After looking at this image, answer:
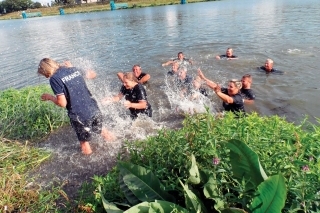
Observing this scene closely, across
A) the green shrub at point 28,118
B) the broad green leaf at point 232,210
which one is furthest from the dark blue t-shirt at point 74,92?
the broad green leaf at point 232,210

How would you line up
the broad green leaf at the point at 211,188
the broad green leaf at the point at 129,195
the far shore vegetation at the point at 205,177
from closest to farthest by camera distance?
the far shore vegetation at the point at 205,177 < the broad green leaf at the point at 211,188 < the broad green leaf at the point at 129,195

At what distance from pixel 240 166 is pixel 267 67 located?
9.04 meters

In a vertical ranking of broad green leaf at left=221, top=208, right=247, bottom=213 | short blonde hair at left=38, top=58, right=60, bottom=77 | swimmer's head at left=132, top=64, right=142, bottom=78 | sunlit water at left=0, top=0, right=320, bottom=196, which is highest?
short blonde hair at left=38, top=58, right=60, bottom=77

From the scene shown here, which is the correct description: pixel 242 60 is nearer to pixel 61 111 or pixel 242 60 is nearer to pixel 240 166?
pixel 61 111

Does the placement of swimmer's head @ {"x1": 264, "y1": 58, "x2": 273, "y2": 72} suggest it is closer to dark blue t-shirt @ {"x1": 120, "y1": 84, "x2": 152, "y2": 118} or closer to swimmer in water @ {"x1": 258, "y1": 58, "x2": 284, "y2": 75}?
swimmer in water @ {"x1": 258, "y1": 58, "x2": 284, "y2": 75}

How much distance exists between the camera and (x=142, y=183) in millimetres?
2869

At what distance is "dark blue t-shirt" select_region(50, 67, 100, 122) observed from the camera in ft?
15.4

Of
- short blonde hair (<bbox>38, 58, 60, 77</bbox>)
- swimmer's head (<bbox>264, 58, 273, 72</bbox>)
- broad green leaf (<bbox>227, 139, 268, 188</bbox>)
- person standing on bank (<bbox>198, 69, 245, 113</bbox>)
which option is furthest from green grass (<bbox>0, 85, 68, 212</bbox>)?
swimmer's head (<bbox>264, 58, 273, 72</bbox>)

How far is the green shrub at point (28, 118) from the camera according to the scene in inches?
254

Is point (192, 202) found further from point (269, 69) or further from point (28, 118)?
point (269, 69)

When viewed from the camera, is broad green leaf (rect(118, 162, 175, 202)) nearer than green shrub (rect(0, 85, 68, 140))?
Yes

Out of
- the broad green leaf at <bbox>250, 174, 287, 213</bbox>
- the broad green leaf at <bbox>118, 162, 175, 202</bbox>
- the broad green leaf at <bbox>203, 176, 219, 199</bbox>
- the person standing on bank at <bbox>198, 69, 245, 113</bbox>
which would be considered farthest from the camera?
the person standing on bank at <bbox>198, 69, 245, 113</bbox>

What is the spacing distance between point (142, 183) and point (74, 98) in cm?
262

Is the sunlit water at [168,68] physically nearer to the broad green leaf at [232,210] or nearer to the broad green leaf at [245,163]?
the broad green leaf at [245,163]
